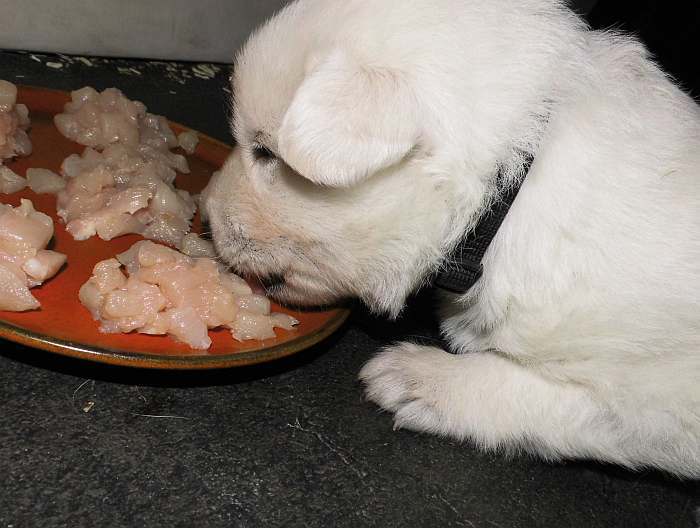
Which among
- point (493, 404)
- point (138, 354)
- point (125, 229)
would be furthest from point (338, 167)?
point (125, 229)

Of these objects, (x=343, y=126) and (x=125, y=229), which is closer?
(x=343, y=126)

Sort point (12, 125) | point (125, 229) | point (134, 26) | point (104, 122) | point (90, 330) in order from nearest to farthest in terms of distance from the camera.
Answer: point (90, 330) → point (125, 229) → point (12, 125) → point (104, 122) → point (134, 26)

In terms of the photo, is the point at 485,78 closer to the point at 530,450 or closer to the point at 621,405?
the point at 621,405

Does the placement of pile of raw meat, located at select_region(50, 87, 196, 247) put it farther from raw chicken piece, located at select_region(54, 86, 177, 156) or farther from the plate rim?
the plate rim

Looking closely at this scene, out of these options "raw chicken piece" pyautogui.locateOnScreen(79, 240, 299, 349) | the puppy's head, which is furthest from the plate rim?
the puppy's head

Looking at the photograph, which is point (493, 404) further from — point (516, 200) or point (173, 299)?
point (173, 299)

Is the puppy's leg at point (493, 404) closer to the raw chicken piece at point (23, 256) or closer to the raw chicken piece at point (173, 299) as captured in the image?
the raw chicken piece at point (173, 299)
